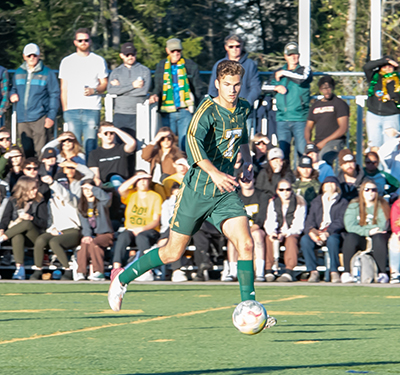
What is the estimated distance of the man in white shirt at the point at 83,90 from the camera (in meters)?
13.6

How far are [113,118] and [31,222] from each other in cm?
238

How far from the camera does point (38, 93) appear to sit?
13633 mm

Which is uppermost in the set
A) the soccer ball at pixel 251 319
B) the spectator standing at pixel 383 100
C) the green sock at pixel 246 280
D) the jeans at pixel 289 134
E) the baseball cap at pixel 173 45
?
the baseball cap at pixel 173 45

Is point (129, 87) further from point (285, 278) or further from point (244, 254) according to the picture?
point (244, 254)

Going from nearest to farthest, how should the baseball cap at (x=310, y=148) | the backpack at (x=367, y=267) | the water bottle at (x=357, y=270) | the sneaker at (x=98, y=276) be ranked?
the backpack at (x=367, y=267) → the water bottle at (x=357, y=270) → the sneaker at (x=98, y=276) → the baseball cap at (x=310, y=148)

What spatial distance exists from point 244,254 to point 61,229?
6.86 metres

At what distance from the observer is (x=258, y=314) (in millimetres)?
5797

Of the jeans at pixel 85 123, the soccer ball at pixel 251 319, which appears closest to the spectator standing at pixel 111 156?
the jeans at pixel 85 123

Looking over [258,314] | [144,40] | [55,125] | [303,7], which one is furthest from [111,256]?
[144,40]

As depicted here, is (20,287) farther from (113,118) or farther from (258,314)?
(258,314)

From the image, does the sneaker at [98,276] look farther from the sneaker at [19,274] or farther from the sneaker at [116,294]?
the sneaker at [116,294]

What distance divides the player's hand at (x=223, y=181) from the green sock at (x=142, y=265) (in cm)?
98

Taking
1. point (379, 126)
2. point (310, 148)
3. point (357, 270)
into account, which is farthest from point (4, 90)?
point (357, 270)

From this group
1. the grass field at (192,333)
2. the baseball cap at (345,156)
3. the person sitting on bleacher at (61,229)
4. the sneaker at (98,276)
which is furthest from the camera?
the baseball cap at (345,156)
